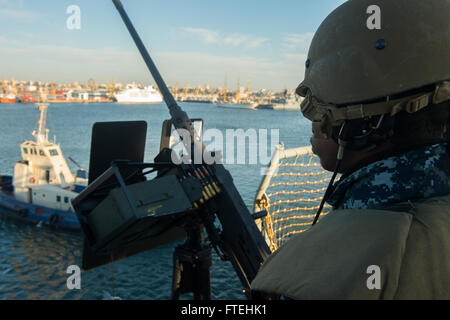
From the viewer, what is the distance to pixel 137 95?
480 ft

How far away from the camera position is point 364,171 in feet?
4.22

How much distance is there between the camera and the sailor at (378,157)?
96 centimetres

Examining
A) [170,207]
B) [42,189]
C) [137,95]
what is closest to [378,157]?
[170,207]

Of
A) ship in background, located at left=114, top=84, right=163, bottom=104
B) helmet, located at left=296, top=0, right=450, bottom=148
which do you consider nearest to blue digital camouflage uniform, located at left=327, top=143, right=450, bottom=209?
helmet, located at left=296, top=0, right=450, bottom=148

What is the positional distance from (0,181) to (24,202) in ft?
22.1

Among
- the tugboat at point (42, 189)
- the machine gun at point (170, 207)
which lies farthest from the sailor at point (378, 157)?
the tugboat at point (42, 189)

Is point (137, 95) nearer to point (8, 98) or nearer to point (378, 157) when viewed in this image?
point (8, 98)

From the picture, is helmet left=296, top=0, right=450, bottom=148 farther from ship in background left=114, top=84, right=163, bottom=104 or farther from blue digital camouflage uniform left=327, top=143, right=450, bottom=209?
ship in background left=114, top=84, right=163, bottom=104

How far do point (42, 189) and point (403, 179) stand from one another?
1036 inches

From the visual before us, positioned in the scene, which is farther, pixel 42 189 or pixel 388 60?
pixel 42 189

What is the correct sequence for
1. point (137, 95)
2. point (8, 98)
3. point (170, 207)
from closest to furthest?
point (170, 207), point (137, 95), point (8, 98)

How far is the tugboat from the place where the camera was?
23.2m
